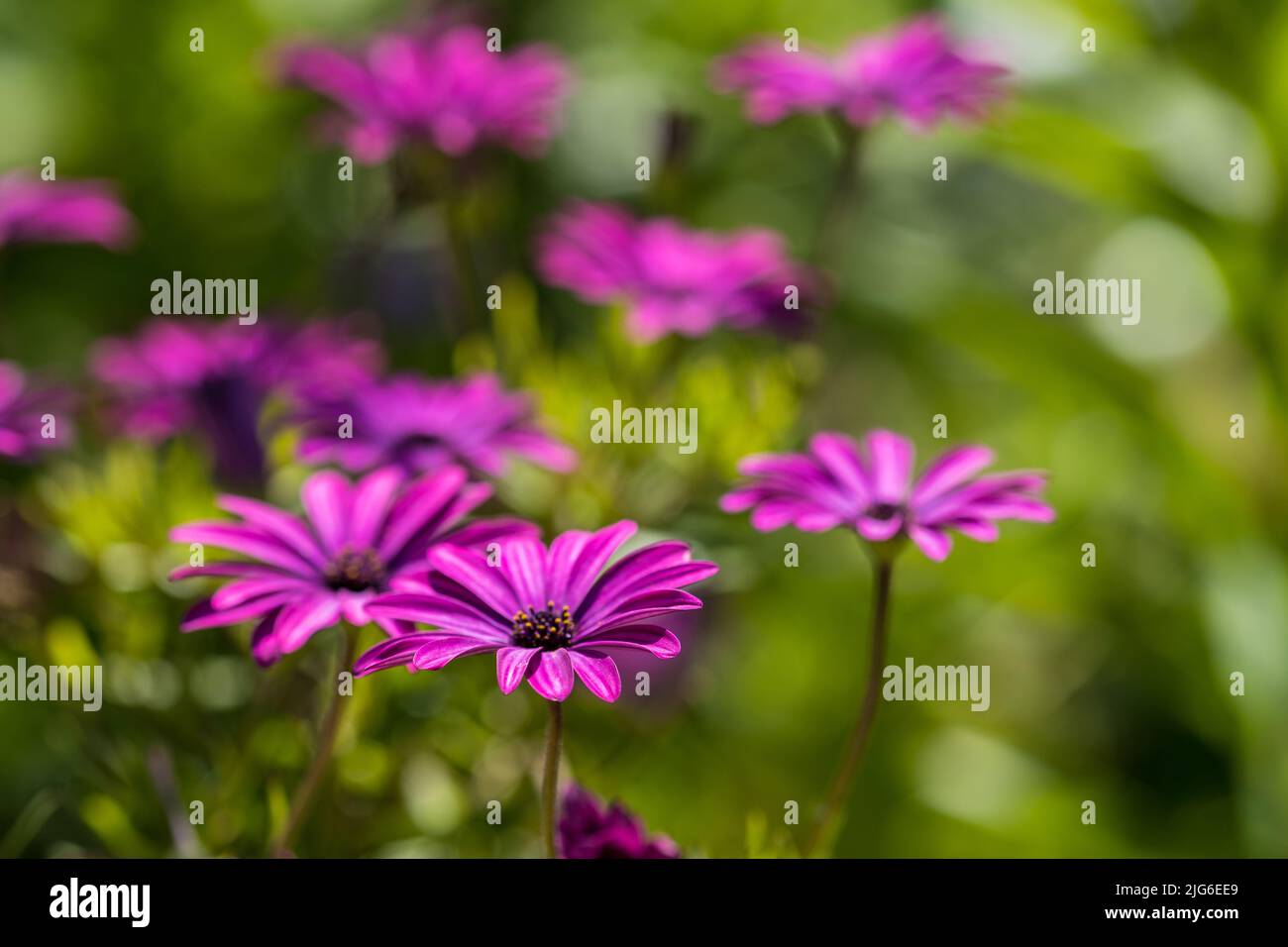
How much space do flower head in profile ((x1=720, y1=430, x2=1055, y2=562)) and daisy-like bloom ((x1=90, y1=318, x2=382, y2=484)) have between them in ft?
0.57

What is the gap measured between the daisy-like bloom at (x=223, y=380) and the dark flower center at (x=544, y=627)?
0.16 m

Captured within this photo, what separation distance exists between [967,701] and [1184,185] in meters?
0.33

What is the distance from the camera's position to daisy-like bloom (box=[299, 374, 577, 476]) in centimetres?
44

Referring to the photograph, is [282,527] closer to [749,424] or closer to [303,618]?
[303,618]

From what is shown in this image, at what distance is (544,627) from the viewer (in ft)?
1.17

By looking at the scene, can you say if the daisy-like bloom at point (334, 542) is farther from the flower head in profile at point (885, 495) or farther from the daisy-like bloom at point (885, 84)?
the daisy-like bloom at point (885, 84)

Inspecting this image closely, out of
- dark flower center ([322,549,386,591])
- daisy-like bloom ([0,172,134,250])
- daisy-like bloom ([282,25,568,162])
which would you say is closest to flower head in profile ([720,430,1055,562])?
dark flower center ([322,549,386,591])

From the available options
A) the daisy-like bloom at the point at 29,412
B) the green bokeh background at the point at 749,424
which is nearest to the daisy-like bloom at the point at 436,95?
the green bokeh background at the point at 749,424

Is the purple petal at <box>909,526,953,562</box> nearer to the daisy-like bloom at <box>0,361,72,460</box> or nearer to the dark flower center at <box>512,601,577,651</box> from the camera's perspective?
the dark flower center at <box>512,601,577,651</box>

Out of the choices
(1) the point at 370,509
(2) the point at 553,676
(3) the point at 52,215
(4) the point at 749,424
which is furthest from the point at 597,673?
(3) the point at 52,215

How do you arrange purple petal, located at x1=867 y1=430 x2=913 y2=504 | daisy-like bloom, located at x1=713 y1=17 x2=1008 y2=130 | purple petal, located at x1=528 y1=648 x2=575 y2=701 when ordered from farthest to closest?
daisy-like bloom, located at x1=713 y1=17 x2=1008 y2=130 → purple petal, located at x1=867 y1=430 x2=913 y2=504 → purple petal, located at x1=528 y1=648 x2=575 y2=701

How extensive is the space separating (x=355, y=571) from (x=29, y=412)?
150 millimetres

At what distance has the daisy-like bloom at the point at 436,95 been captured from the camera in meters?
0.52
